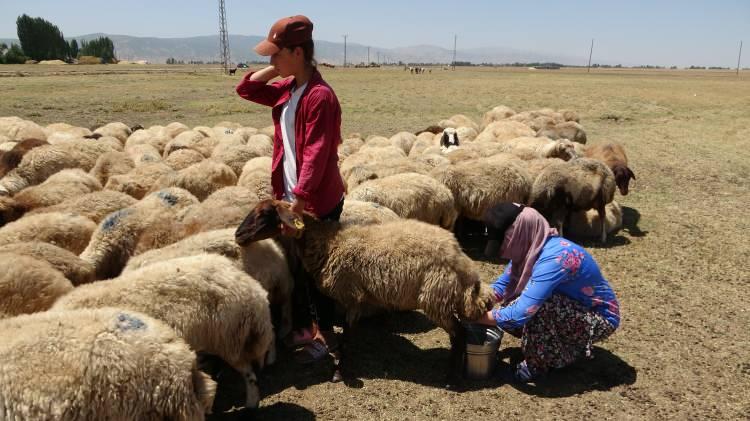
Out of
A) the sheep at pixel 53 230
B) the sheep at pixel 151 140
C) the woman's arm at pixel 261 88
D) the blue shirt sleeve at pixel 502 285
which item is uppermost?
the woman's arm at pixel 261 88

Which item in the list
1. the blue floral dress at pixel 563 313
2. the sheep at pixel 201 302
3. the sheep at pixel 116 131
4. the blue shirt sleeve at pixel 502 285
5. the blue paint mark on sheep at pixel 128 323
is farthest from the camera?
the sheep at pixel 116 131

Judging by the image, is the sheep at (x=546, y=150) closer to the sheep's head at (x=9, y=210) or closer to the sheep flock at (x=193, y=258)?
the sheep flock at (x=193, y=258)

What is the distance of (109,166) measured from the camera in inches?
348

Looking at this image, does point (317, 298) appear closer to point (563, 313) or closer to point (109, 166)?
point (563, 313)

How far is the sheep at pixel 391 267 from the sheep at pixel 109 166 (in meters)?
5.17

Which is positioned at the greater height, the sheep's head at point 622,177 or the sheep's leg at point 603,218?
the sheep's head at point 622,177

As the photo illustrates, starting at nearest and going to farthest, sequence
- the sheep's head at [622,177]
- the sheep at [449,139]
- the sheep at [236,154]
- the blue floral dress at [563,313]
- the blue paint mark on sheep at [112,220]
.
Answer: the blue floral dress at [563,313]
the blue paint mark on sheep at [112,220]
the sheep at [236,154]
the sheep's head at [622,177]
the sheep at [449,139]

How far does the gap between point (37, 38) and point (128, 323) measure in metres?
115

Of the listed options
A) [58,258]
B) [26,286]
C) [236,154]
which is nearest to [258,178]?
[236,154]

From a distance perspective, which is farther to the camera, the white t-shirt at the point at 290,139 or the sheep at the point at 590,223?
the sheep at the point at 590,223

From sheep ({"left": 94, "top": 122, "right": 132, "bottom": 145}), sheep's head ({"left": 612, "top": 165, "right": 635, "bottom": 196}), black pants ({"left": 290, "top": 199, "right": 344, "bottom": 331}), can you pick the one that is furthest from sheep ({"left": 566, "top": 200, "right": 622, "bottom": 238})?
Answer: sheep ({"left": 94, "top": 122, "right": 132, "bottom": 145})

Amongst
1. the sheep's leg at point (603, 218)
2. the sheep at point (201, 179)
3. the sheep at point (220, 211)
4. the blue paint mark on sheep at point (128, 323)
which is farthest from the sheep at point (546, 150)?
the blue paint mark on sheep at point (128, 323)

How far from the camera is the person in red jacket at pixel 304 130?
4105mm

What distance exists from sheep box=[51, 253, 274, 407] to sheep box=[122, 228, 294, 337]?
25.7 inches
